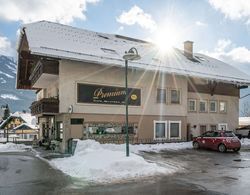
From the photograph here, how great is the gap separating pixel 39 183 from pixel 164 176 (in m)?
4.80

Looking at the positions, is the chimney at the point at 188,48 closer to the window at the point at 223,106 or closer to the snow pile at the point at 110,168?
the window at the point at 223,106

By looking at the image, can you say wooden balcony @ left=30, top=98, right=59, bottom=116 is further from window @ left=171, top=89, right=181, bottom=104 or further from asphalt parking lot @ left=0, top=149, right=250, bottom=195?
window @ left=171, top=89, right=181, bottom=104

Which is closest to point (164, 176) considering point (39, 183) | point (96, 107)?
point (39, 183)

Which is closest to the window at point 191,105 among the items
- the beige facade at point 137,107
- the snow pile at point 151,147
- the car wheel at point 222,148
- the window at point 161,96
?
the beige facade at point 137,107

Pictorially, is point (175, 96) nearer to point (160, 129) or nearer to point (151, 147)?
point (160, 129)

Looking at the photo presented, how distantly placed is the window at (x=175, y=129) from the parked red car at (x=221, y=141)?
169 inches

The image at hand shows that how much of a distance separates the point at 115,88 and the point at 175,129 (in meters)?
7.19

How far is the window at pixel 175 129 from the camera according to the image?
2872 centimetres

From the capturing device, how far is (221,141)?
22.8m

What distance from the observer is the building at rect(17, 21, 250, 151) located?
77.6 ft

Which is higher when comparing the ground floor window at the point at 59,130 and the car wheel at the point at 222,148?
the ground floor window at the point at 59,130

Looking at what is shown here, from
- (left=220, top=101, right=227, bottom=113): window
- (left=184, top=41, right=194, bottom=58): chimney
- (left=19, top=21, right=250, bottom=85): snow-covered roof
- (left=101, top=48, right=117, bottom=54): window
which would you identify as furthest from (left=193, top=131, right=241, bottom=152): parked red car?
(left=184, top=41, right=194, bottom=58): chimney

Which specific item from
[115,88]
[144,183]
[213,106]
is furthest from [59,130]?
[213,106]

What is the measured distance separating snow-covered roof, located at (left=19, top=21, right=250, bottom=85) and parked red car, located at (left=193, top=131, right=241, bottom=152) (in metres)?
6.35
